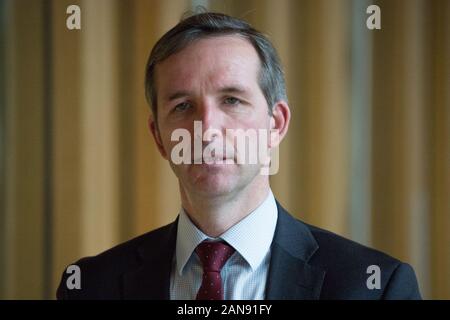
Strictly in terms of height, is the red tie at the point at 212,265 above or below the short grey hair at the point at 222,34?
below

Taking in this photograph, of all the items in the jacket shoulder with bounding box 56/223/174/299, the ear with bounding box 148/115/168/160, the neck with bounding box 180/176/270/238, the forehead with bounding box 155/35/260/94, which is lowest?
the jacket shoulder with bounding box 56/223/174/299

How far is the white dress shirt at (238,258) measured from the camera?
0.86 m

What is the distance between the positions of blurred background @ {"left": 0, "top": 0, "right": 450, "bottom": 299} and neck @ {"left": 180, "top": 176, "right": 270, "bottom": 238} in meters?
0.19

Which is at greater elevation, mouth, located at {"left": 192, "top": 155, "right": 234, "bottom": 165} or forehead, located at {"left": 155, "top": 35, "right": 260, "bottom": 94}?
forehead, located at {"left": 155, "top": 35, "right": 260, "bottom": 94}

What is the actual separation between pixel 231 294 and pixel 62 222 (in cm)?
44

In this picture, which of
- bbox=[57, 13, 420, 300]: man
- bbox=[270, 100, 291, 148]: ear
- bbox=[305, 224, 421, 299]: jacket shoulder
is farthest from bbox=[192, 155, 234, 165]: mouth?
bbox=[305, 224, 421, 299]: jacket shoulder

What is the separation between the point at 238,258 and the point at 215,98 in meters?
0.27

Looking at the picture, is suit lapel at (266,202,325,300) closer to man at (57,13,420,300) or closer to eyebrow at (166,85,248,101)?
man at (57,13,420,300)

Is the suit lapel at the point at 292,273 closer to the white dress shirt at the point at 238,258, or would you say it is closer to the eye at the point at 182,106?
the white dress shirt at the point at 238,258

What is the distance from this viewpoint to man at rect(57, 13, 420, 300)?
0.84m

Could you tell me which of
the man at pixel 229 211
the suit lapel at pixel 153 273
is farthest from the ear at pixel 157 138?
the suit lapel at pixel 153 273

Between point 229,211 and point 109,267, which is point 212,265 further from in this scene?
point 109,267

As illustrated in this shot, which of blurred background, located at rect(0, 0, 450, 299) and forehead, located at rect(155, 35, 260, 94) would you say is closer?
forehead, located at rect(155, 35, 260, 94)

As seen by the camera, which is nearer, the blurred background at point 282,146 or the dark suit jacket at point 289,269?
the dark suit jacket at point 289,269
